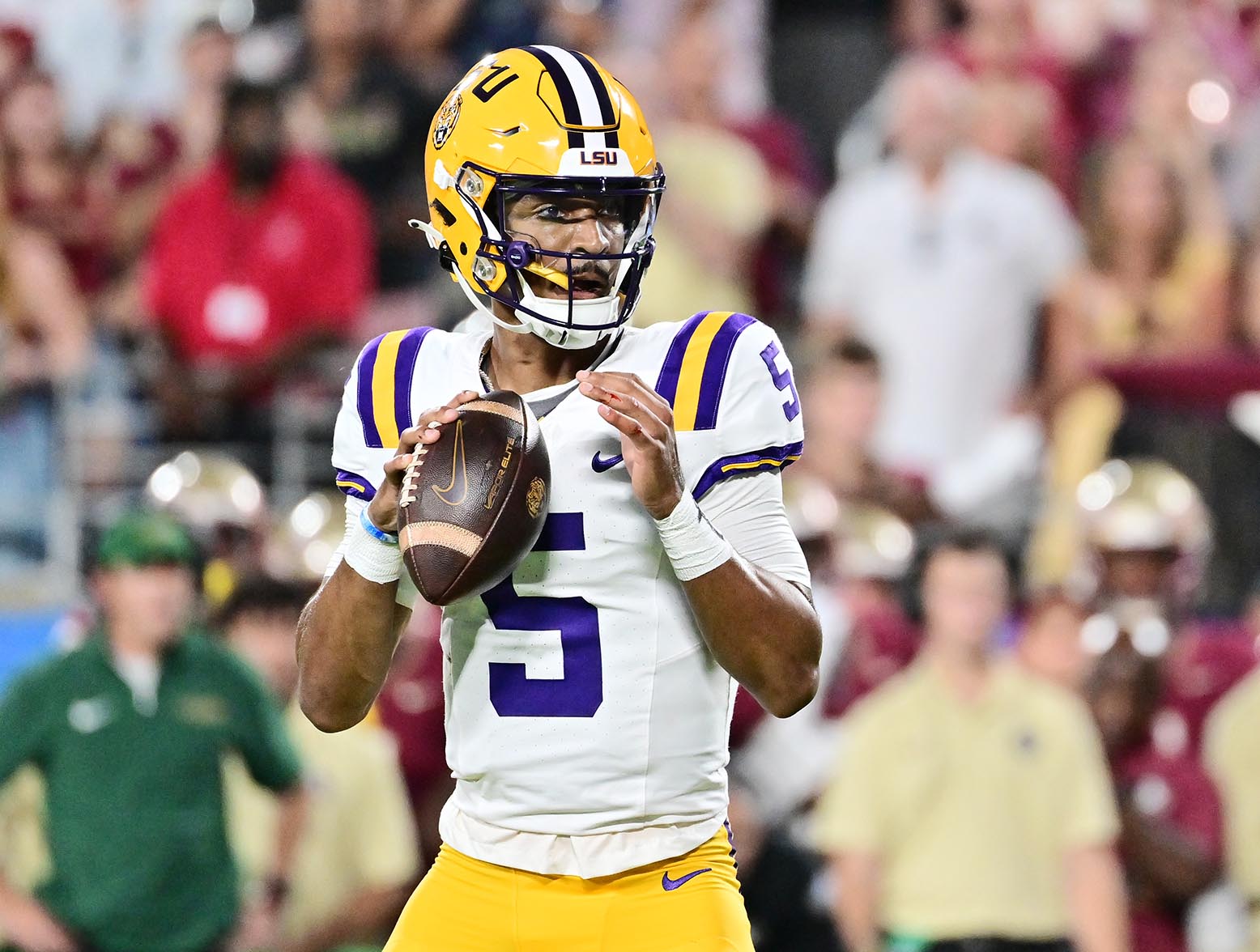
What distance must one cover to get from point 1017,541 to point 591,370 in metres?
4.04

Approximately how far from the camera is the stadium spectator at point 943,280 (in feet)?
23.5

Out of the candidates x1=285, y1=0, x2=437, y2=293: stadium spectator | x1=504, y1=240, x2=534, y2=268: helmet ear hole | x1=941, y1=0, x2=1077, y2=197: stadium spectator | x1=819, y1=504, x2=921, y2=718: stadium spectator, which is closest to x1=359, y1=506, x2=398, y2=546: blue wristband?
x1=504, y1=240, x2=534, y2=268: helmet ear hole

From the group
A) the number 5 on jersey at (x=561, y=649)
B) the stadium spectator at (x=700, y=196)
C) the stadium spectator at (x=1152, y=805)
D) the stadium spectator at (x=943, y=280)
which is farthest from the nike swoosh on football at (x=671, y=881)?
the stadium spectator at (x=700, y=196)

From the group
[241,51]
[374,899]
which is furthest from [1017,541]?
[241,51]

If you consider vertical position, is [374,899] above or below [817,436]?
below

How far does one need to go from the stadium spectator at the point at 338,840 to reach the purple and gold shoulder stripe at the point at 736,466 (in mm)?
2897

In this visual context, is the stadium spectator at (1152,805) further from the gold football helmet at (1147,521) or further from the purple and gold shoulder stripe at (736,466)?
the purple and gold shoulder stripe at (736,466)

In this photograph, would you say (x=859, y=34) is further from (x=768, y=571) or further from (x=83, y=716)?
(x=768, y=571)

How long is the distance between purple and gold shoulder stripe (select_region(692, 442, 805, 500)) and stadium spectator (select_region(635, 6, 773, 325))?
4.46 meters

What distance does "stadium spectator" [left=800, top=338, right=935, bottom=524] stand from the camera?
664 cm

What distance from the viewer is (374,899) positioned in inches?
215

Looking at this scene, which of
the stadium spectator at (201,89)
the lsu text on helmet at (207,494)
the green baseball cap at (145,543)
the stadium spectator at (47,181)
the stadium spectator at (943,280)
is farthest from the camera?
the stadium spectator at (201,89)

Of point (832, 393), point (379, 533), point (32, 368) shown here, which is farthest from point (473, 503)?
point (32, 368)

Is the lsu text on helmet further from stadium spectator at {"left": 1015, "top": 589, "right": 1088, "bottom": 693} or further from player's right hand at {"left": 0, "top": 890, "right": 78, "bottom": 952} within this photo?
stadium spectator at {"left": 1015, "top": 589, "right": 1088, "bottom": 693}
